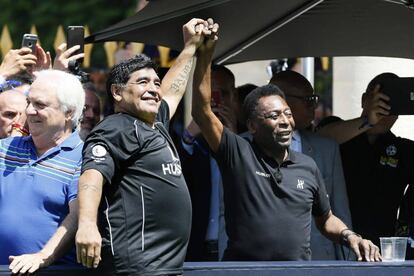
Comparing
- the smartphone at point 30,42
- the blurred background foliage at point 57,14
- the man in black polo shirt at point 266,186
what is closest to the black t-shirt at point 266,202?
the man in black polo shirt at point 266,186

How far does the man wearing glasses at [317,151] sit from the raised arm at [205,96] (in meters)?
0.93

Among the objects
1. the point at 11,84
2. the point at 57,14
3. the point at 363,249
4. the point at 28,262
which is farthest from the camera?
the point at 57,14

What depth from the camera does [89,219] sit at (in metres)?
5.43

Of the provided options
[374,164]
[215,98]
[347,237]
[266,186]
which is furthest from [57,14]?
[347,237]

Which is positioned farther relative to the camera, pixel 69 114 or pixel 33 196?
pixel 69 114

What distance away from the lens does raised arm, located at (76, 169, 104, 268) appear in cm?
538

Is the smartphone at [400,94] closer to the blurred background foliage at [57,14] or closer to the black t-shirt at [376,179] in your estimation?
the black t-shirt at [376,179]

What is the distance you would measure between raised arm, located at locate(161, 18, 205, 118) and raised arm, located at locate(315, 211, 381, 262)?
3.75 ft

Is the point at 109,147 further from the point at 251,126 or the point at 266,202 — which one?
the point at 251,126

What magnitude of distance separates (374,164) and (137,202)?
2.97 meters

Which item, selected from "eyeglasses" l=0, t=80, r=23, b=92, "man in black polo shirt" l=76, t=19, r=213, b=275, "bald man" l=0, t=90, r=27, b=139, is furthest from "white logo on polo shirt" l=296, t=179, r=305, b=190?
"eyeglasses" l=0, t=80, r=23, b=92

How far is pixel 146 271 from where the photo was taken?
220 inches

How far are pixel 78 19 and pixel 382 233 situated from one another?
19909 mm

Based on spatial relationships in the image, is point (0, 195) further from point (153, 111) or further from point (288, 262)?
point (288, 262)
